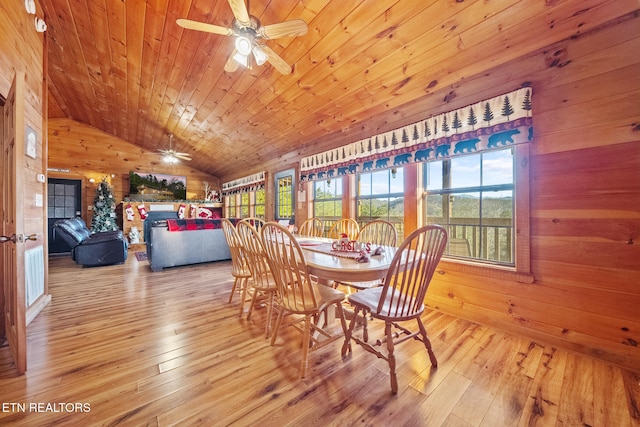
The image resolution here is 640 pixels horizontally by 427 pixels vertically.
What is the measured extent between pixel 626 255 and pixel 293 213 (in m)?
4.26

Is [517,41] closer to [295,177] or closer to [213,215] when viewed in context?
[295,177]

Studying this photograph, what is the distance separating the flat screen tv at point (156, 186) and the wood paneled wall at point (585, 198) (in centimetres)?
876

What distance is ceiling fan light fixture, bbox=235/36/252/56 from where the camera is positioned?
5.85 feet

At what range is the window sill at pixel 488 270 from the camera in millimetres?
2028

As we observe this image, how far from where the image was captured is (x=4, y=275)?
1.79 metres

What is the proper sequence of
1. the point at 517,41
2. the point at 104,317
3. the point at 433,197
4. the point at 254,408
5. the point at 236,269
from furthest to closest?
the point at 433,197 < the point at 236,269 < the point at 104,317 < the point at 517,41 < the point at 254,408

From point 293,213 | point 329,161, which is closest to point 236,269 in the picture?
point 329,161

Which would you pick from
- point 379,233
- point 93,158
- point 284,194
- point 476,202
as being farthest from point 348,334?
point 93,158

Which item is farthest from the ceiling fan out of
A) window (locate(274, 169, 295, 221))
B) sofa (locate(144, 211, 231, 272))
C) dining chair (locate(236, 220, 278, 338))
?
sofa (locate(144, 211, 231, 272))

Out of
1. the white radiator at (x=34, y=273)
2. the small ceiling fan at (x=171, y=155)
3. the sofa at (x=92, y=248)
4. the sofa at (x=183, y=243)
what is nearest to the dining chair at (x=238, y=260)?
the white radiator at (x=34, y=273)

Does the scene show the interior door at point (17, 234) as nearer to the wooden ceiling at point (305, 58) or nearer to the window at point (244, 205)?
the wooden ceiling at point (305, 58)

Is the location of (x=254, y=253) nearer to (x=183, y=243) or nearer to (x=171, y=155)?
(x=183, y=243)

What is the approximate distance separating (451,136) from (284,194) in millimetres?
3614

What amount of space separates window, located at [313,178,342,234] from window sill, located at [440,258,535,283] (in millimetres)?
1876
